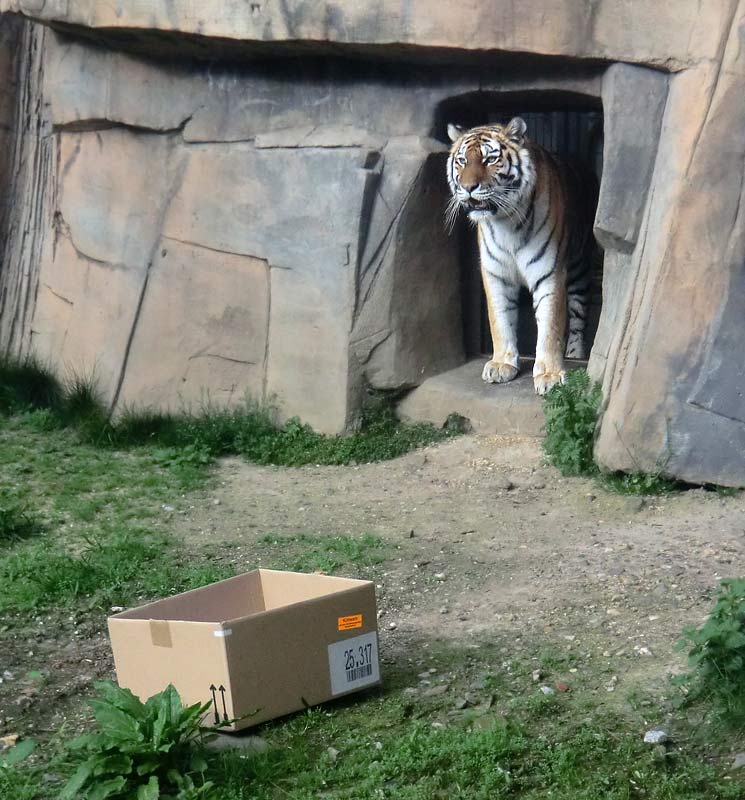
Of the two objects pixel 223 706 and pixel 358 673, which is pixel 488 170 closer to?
pixel 358 673

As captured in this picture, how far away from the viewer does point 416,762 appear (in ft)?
9.60

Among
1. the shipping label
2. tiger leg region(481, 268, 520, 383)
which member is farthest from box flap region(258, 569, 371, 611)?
tiger leg region(481, 268, 520, 383)

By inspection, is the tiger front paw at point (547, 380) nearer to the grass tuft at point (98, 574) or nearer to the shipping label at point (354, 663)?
the grass tuft at point (98, 574)

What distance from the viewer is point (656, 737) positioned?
3000mm

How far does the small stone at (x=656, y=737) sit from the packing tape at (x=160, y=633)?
126 cm

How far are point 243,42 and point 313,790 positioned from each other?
426cm

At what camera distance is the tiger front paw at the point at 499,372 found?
21.1 feet

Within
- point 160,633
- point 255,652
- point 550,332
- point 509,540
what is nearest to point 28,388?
→ point 550,332

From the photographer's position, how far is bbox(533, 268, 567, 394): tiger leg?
618cm

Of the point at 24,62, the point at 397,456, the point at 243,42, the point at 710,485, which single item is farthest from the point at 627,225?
the point at 24,62

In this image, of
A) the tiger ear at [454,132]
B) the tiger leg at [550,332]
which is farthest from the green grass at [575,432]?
the tiger ear at [454,132]

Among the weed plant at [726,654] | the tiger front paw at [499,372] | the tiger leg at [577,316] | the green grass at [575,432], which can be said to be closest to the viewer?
the weed plant at [726,654]

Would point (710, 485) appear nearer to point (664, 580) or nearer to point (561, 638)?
point (664, 580)

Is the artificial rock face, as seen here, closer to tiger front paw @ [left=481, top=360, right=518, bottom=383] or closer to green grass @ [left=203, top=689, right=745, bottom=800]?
tiger front paw @ [left=481, top=360, right=518, bottom=383]
